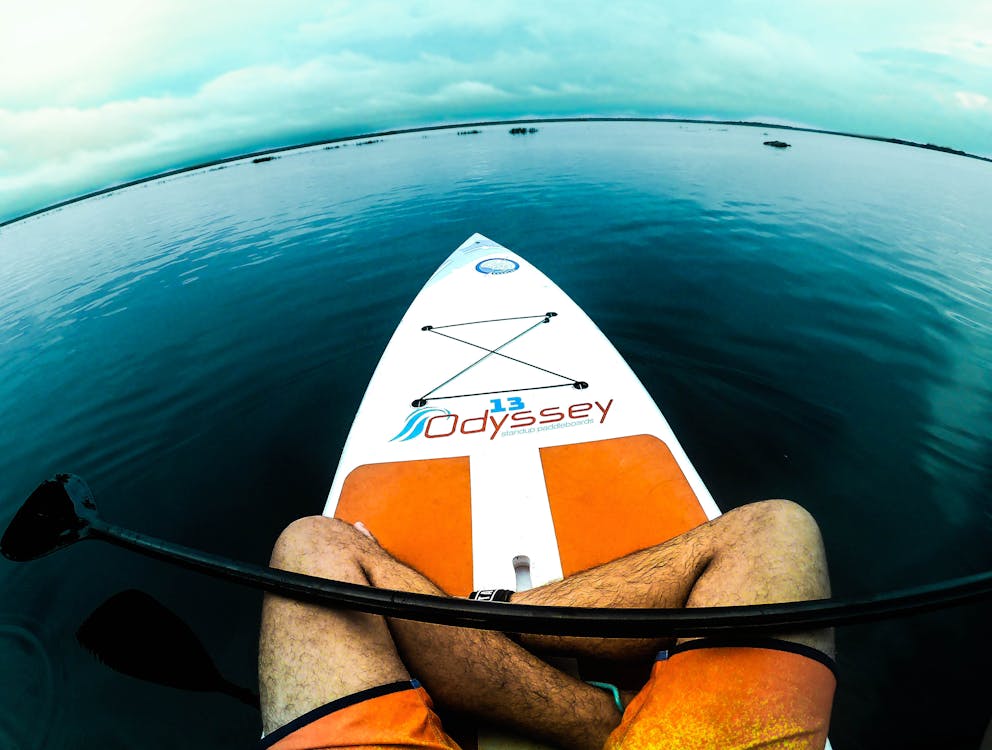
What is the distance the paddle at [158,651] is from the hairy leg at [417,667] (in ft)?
6.49

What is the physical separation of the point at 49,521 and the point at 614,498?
3342 millimetres

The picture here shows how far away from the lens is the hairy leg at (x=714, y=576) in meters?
1.48

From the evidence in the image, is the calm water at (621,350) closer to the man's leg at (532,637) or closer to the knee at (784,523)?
the man's leg at (532,637)

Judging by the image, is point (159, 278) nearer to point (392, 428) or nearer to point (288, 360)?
point (288, 360)

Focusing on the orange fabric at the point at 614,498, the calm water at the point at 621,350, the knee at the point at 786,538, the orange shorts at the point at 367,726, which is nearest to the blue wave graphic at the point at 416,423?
the orange fabric at the point at 614,498

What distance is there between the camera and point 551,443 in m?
3.45

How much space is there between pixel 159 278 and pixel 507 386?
13974 millimetres

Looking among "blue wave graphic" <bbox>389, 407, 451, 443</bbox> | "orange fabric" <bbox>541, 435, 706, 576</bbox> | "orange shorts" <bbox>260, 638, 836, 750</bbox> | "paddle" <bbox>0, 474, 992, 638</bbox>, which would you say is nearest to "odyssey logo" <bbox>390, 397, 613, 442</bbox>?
"blue wave graphic" <bbox>389, 407, 451, 443</bbox>

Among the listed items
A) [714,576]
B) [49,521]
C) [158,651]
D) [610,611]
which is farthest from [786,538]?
[158,651]

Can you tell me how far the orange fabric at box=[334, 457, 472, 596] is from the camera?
2.62 m

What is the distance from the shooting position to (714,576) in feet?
5.17

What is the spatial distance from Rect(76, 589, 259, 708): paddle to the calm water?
0.10 metres

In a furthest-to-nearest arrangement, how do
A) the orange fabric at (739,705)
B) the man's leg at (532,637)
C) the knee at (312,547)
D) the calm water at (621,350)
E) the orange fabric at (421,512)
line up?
the calm water at (621,350)
the orange fabric at (421,512)
the knee at (312,547)
the man's leg at (532,637)
the orange fabric at (739,705)

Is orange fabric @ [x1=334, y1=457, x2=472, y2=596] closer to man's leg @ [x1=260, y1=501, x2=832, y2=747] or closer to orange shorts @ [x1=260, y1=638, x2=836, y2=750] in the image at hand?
man's leg @ [x1=260, y1=501, x2=832, y2=747]
